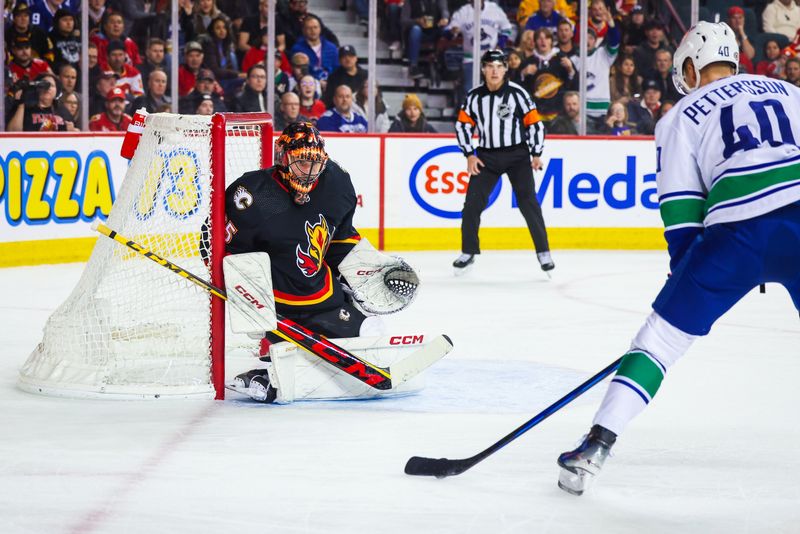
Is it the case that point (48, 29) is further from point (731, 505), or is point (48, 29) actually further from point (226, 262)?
point (731, 505)

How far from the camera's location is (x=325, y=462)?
3100 millimetres

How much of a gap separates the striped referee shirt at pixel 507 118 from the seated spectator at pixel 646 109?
197cm

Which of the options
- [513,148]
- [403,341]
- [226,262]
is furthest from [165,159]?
[513,148]

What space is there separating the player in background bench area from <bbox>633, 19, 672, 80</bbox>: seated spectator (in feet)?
18.0

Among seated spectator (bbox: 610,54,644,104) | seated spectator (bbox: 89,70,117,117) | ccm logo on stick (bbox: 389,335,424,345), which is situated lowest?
ccm logo on stick (bbox: 389,335,424,345)

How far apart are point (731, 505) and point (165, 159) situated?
6.78 feet

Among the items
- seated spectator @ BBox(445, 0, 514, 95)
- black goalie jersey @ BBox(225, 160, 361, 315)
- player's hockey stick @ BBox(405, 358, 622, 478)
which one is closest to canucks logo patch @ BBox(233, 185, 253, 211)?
black goalie jersey @ BBox(225, 160, 361, 315)

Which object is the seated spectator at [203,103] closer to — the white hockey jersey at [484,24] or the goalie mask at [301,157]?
the white hockey jersey at [484,24]

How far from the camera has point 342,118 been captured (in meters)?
8.53

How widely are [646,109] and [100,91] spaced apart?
11.9ft

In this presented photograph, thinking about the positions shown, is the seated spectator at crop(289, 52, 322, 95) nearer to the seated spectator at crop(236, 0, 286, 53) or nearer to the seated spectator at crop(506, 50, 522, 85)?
the seated spectator at crop(236, 0, 286, 53)

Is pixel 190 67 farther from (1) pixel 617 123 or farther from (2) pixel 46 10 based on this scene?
(1) pixel 617 123

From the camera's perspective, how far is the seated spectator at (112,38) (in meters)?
7.95

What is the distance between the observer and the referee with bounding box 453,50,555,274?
23.4 feet
